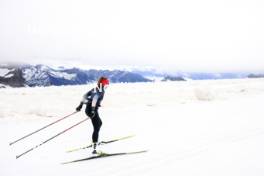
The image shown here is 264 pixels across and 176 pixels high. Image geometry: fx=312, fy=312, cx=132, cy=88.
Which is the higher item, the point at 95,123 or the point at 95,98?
the point at 95,98

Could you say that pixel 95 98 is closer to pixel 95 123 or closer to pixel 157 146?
pixel 95 123

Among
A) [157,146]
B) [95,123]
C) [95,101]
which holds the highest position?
[95,101]

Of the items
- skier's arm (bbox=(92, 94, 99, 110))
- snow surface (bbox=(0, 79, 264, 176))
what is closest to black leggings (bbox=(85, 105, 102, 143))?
skier's arm (bbox=(92, 94, 99, 110))

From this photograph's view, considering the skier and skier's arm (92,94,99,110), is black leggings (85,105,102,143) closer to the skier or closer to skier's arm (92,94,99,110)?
the skier

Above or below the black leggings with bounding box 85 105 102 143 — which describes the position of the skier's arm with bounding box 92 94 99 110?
above

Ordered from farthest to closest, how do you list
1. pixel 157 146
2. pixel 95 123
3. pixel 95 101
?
pixel 157 146, pixel 95 123, pixel 95 101

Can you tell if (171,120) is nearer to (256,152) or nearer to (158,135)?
(158,135)

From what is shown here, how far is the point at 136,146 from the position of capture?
10.9 meters

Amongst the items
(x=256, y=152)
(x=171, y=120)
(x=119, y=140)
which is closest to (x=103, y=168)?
(x=119, y=140)

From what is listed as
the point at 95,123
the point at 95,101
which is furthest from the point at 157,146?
the point at 95,101

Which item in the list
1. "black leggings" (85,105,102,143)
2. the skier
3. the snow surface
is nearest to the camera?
the snow surface

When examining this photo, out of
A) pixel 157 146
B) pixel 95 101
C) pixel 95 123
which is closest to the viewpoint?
pixel 95 101

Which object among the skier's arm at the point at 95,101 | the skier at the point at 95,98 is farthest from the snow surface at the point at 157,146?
the skier's arm at the point at 95,101

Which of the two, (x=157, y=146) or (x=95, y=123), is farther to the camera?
(x=157, y=146)
